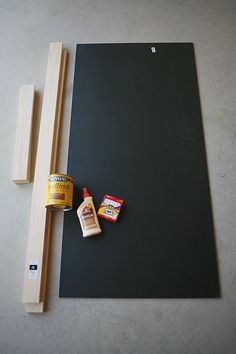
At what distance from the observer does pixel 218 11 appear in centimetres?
182

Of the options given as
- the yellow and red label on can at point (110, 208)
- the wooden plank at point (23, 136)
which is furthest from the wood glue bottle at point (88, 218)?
the wooden plank at point (23, 136)

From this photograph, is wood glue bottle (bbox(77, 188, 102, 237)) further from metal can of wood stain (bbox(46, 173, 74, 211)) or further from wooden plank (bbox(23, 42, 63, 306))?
wooden plank (bbox(23, 42, 63, 306))

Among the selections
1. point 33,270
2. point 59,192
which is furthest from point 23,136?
point 33,270

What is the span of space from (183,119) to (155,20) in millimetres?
829

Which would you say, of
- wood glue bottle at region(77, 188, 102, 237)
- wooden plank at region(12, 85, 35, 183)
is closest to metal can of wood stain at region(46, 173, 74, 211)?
wood glue bottle at region(77, 188, 102, 237)

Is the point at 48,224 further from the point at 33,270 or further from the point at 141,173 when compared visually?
the point at 141,173

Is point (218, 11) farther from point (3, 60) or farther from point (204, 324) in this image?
point (204, 324)

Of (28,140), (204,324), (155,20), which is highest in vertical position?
(155,20)

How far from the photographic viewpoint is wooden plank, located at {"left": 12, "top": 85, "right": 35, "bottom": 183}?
1.38m

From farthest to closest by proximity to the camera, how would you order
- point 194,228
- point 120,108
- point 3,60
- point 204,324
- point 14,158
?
point 3,60, point 120,108, point 14,158, point 194,228, point 204,324

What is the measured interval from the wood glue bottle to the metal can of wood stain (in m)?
0.07

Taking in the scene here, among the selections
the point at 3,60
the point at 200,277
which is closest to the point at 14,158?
the point at 3,60

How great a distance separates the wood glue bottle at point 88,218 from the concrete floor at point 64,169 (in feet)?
0.45

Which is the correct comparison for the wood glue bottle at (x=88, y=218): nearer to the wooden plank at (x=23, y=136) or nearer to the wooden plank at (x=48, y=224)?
the wooden plank at (x=48, y=224)
